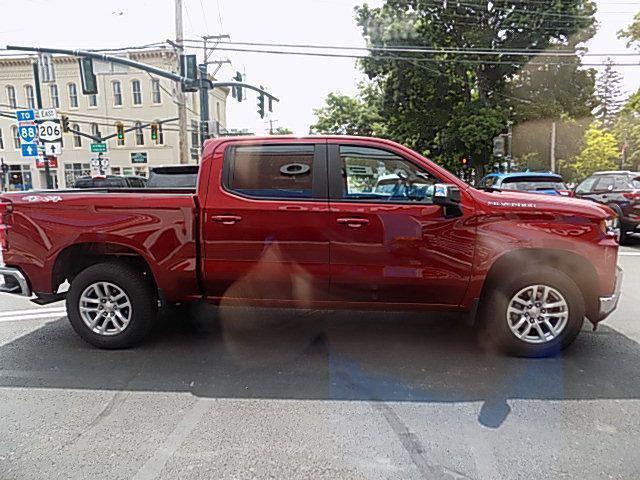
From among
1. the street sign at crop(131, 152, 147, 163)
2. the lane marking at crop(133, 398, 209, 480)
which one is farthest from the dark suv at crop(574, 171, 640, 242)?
the street sign at crop(131, 152, 147, 163)

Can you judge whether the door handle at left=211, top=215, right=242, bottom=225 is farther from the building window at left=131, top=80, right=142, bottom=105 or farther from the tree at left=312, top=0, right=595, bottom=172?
the building window at left=131, top=80, right=142, bottom=105

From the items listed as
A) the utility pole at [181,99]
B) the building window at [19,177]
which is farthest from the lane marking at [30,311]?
the building window at [19,177]

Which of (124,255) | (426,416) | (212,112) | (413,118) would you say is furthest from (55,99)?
(426,416)

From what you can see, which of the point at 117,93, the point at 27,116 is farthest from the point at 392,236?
the point at 117,93

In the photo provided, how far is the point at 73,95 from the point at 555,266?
45.5m

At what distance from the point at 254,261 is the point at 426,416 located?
1.97 m

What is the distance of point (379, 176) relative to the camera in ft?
14.1

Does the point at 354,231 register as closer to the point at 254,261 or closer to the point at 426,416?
the point at 254,261

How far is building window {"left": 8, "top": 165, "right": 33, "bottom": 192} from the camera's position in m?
42.8

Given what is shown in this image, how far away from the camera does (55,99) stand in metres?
40.8

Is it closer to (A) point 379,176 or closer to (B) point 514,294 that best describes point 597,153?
(B) point 514,294

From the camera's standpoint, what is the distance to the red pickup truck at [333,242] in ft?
13.3

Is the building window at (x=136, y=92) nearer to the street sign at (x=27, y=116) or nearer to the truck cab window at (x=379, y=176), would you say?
the street sign at (x=27, y=116)

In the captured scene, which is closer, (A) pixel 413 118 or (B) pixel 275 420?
(B) pixel 275 420
